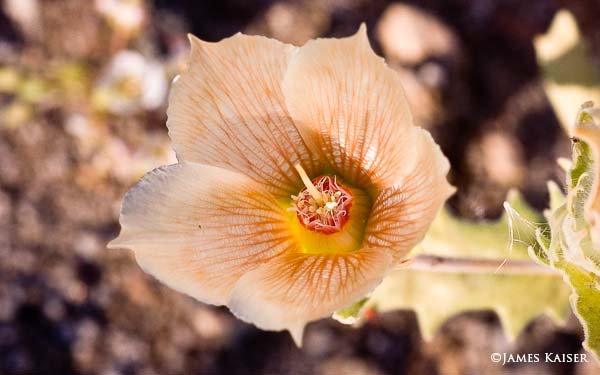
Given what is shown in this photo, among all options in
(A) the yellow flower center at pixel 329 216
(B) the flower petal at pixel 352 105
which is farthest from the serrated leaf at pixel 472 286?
(B) the flower petal at pixel 352 105

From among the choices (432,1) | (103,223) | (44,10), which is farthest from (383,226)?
(44,10)

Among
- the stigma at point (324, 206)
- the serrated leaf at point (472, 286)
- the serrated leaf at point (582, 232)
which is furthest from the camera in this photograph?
the serrated leaf at point (472, 286)

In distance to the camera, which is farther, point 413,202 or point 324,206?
point 324,206

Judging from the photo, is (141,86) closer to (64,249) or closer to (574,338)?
(64,249)

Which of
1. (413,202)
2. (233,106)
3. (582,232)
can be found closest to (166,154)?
(233,106)

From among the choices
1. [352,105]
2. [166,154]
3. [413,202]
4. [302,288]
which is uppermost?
[352,105]

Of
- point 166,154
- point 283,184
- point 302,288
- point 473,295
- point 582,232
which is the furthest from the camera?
point 166,154

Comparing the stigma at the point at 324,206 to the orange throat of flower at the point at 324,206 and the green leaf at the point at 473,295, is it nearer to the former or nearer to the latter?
the orange throat of flower at the point at 324,206

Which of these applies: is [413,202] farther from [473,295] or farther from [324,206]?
[473,295]
